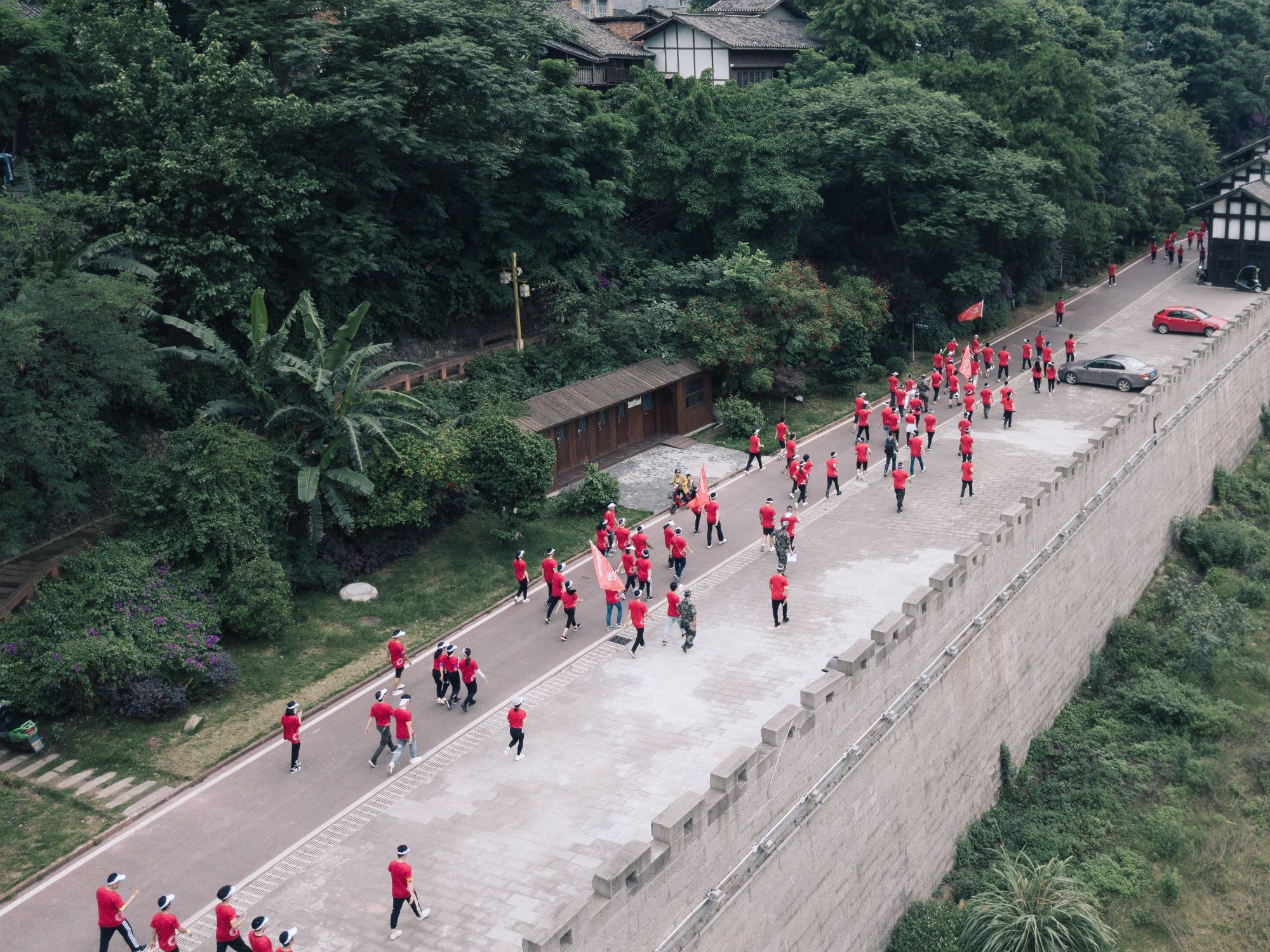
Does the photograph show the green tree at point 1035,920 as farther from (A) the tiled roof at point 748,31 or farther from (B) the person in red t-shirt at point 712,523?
(A) the tiled roof at point 748,31

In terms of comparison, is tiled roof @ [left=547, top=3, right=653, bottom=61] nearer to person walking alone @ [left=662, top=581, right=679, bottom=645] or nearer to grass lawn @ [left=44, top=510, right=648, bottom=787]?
grass lawn @ [left=44, top=510, right=648, bottom=787]

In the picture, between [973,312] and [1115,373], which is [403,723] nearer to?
[1115,373]

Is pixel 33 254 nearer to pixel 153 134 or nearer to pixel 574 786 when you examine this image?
pixel 153 134

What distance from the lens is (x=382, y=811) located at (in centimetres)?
1916

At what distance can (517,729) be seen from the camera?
20.0m

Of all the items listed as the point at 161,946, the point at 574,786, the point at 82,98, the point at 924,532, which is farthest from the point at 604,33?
the point at 161,946

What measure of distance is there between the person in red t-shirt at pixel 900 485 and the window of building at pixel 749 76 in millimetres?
27161

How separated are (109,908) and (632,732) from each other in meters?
8.35

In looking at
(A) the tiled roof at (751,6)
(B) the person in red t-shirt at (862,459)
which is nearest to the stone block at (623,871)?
(B) the person in red t-shirt at (862,459)

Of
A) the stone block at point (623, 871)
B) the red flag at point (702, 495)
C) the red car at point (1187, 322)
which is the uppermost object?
the red car at point (1187, 322)

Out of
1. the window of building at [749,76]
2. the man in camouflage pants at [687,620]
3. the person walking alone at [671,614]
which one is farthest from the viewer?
the window of building at [749,76]

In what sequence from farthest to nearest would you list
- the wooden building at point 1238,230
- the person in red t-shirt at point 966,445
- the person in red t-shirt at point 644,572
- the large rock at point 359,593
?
the wooden building at point 1238,230 → the person in red t-shirt at point 966,445 → the large rock at point 359,593 → the person in red t-shirt at point 644,572

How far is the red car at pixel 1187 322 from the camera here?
4444 cm

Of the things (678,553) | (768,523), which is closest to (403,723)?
(678,553)
